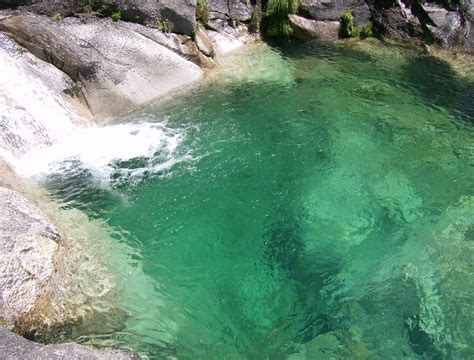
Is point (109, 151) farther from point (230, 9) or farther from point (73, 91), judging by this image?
point (230, 9)

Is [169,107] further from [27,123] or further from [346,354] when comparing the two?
[346,354]

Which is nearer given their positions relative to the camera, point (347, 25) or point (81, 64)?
point (81, 64)

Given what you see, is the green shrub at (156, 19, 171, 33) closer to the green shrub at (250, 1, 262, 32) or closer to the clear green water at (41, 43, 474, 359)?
the clear green water at (41, 43, 474, 359)

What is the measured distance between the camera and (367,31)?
17328 mm

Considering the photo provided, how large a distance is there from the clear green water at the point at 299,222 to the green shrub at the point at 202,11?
2.88 meters

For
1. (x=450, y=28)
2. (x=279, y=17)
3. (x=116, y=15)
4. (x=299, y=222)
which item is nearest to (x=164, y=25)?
(x=116, y=15)

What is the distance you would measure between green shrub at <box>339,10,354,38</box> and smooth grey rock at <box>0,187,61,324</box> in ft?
42.5

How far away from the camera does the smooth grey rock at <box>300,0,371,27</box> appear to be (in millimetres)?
17297

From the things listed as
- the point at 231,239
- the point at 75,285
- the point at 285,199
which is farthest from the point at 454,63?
the point at 75,285

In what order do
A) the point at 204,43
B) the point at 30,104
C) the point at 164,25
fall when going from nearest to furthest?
the point at 30,104 → the point at 164,25 → the point at 204,43

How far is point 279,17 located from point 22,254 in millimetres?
12643

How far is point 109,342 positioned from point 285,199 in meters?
4.55

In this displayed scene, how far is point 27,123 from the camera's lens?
35.8 feet

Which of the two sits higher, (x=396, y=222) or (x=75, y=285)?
(x=396, y=222)
